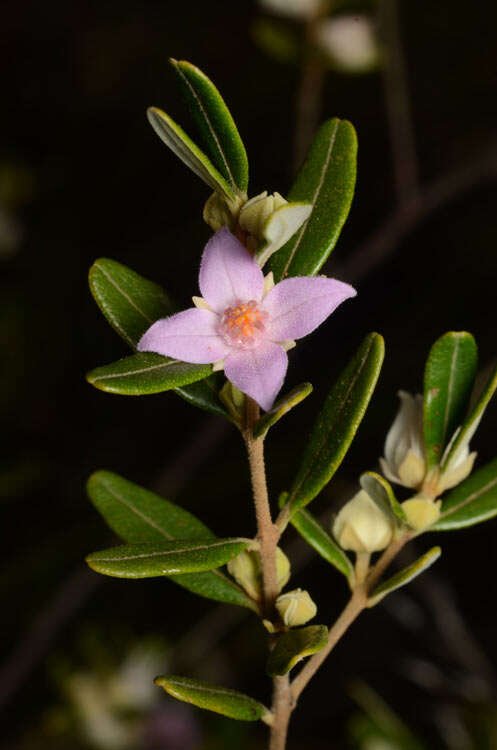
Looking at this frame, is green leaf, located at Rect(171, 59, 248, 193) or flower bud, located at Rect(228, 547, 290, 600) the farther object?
flower bud, located at Rect(228, 547, 290, 600)

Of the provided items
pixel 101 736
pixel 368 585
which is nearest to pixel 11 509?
pixel 101 736

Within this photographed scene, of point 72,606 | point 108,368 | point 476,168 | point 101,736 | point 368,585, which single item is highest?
point 476,168

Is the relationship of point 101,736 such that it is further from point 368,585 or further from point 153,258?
point 153,258

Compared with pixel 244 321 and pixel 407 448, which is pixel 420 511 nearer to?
pixel 407 448

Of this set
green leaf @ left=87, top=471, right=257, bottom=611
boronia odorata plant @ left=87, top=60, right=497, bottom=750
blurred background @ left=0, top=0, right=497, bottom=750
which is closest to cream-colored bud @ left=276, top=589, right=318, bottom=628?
boronia odorata plant @ left=87, top=60, right=497, bottom=750

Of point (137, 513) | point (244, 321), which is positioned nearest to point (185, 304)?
point (137, 513)

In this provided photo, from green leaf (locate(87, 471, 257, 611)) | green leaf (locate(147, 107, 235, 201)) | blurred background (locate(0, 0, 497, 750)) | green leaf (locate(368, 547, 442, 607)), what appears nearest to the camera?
green leaf (locate(147, 107, 235, 201))

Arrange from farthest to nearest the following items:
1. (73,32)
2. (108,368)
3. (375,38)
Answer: (73,32)
(375,38)
(108,368)

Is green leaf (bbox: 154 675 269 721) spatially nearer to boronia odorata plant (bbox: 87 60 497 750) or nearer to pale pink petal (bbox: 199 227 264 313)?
boronia odorata plant (bbox: 87 60 497 750)
